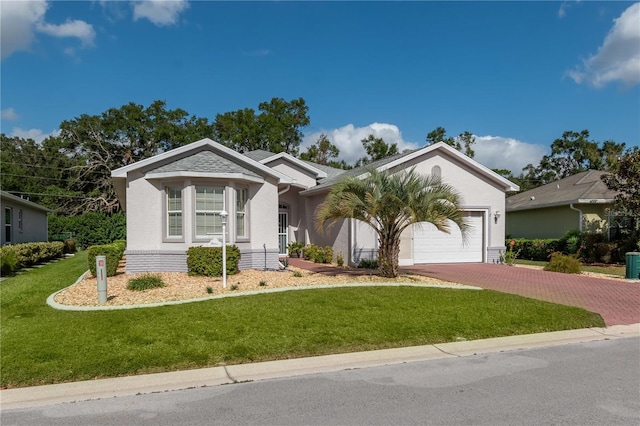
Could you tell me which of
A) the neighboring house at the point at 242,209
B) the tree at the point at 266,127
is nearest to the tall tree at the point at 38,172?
the tree at the point at 266,127

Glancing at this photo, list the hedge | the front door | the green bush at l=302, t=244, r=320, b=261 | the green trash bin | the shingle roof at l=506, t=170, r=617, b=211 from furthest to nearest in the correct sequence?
the front door, the shingle roof at l=506, t=170, r=617, b=211, the green bush at l=302, t=244, r=320, b=261, the hedge, the green trash bin

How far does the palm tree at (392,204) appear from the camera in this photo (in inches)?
471

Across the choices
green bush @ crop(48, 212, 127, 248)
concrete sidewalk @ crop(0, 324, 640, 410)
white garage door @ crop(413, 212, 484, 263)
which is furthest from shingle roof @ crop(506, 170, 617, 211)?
green bush @ crop(48, 212, 127, 248)

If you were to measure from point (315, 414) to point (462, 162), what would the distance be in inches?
620

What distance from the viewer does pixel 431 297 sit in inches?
387

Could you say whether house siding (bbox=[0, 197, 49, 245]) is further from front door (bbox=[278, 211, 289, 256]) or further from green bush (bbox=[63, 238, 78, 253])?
front door (bbox=[278, 211, 289, 256])

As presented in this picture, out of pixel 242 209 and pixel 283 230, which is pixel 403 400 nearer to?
pixel 242 209

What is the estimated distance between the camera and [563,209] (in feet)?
75.6

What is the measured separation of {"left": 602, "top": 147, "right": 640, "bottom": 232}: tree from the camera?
17.9 m

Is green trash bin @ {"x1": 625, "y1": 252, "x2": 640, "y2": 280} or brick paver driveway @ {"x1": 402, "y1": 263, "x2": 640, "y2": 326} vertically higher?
green trash bin @ {"x1": 625, "y1": 252, "x2": 640, "y2": 280}

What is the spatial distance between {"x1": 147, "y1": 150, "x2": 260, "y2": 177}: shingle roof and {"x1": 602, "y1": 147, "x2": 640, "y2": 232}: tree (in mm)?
14910

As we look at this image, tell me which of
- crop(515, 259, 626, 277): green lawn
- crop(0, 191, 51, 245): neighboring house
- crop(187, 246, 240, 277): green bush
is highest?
crop(0, 191, 51, 245): neighboring house

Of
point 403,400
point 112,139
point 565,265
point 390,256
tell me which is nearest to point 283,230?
point 390,256

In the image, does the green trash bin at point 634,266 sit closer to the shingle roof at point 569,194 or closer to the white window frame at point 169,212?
the shingle roof at point 569,194
